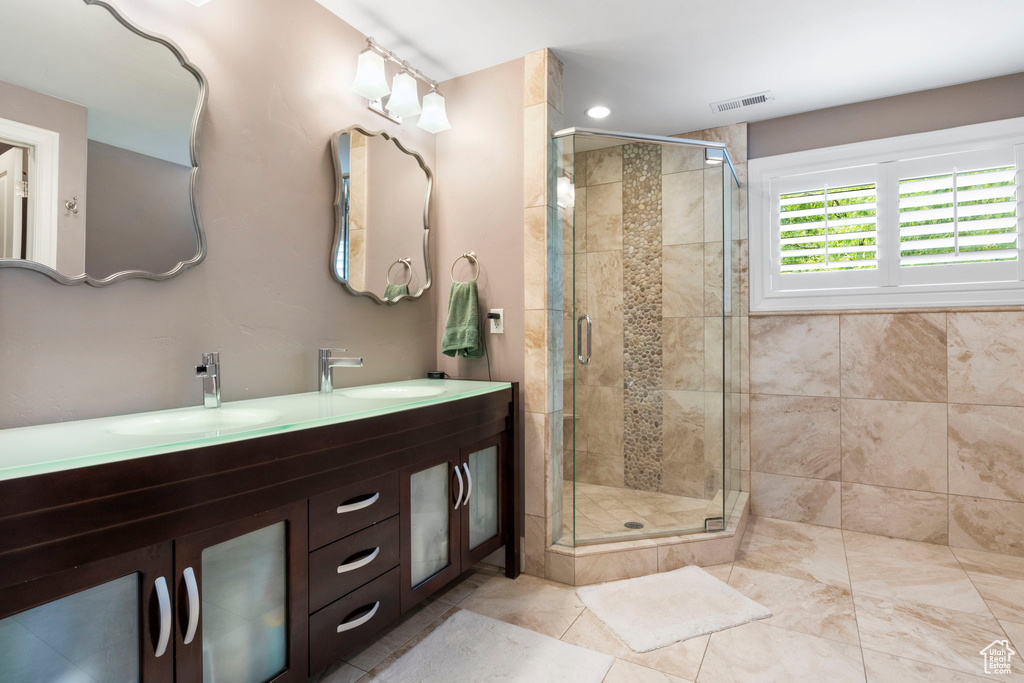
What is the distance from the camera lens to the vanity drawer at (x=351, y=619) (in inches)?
55.5

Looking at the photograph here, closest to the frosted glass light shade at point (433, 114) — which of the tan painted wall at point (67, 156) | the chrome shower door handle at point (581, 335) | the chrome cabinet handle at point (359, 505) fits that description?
the chrome shower door handle at point (581, 335)

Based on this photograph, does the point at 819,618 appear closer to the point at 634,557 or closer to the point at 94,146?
the point at 634,557

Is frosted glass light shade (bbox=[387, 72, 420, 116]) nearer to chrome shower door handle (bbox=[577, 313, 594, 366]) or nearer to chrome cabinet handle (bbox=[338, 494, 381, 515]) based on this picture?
chrome shower door handle (bbox=[577, 313, 594, 366])

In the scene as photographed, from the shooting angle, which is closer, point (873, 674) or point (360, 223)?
point (873, 674)

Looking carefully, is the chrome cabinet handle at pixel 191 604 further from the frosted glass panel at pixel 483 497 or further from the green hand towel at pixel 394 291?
the green hand towel at pixel 394 291

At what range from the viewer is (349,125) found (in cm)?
215

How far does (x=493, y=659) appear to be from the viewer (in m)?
1.72

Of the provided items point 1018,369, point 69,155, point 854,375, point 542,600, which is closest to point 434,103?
point 69,155

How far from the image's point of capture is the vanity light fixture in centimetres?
205

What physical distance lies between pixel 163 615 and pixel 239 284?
103 centimetres

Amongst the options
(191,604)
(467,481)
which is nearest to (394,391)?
(467,481)

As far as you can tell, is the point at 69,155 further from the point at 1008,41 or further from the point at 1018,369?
the point at 1018,369

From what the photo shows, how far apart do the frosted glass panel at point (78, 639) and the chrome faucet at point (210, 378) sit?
0.63m

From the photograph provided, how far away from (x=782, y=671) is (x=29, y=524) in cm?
201
